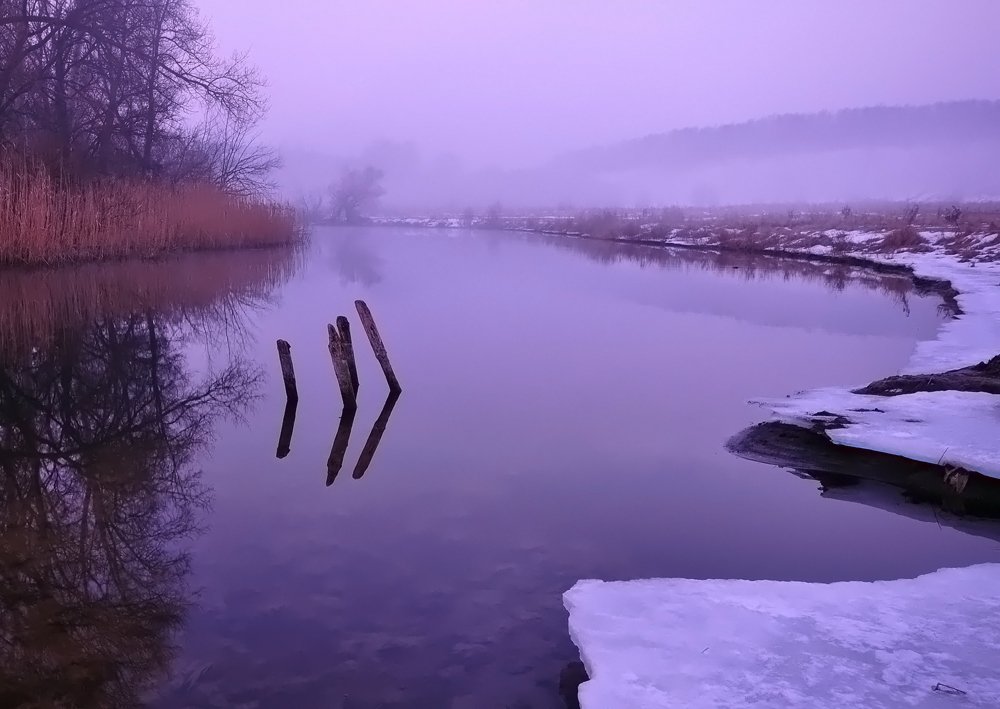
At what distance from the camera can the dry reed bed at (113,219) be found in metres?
14.8

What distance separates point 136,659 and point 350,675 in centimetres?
95

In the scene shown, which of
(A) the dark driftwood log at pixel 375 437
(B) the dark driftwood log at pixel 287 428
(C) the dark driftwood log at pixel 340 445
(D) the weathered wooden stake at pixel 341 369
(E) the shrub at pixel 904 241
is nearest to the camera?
(C) the dark driftwood log at pixel 340 445

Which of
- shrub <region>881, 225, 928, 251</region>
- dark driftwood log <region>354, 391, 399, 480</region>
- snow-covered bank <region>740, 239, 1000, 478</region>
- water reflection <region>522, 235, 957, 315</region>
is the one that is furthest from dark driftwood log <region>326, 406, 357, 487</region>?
shrub <region>881, 225, 928, 251</region>

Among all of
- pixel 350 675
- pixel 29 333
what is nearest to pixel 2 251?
pixel 29 333

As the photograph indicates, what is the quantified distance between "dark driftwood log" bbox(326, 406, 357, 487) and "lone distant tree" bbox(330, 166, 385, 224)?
7223 cm

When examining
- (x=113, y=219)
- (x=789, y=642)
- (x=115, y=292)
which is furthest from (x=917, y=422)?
(x=113, y=219)

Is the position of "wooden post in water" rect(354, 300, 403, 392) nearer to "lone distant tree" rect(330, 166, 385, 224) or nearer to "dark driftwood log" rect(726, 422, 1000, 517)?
"dark driftwood log" rect(726, 422, 1000, 517)

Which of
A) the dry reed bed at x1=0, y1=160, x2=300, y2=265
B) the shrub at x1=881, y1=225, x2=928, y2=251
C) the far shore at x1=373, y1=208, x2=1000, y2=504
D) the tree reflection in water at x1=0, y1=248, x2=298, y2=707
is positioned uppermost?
the shrub at x1=881, y1=225, x2=928, y2=251

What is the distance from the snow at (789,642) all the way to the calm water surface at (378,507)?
0.93 ft

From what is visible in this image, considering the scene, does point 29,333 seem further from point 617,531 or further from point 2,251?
point 617,531

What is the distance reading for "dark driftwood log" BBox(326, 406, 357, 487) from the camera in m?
5.87

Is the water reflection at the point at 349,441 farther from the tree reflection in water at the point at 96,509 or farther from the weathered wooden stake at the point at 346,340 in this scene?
the tree reflection in water at the point at 96,509

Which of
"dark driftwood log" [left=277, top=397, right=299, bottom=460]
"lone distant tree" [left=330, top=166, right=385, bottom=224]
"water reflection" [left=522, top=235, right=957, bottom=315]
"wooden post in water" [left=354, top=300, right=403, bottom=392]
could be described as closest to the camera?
"dark driftwood log" [left=277, top=397, right=299, bottom=460]

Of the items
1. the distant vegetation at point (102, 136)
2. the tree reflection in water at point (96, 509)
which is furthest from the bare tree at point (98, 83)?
the tree reflection in water at point (96, 509)
